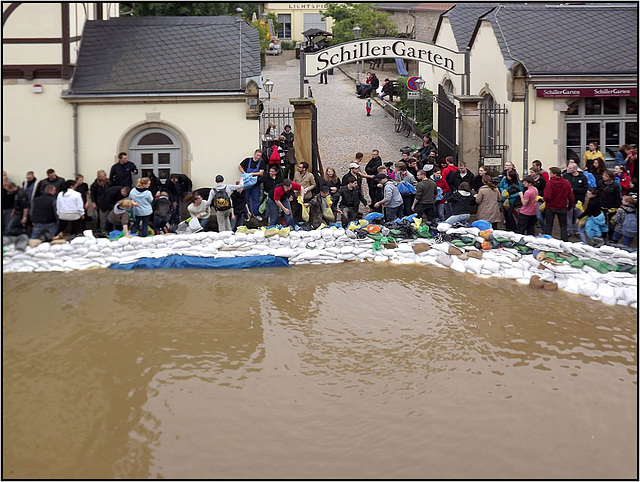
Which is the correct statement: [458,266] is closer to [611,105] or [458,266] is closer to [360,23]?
[611,105]

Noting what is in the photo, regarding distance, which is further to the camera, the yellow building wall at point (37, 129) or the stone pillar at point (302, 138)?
the stone pillar at point (302, 138)

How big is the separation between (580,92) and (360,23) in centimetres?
2872

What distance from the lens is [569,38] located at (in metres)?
20.0

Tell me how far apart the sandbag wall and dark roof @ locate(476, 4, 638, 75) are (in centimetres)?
551

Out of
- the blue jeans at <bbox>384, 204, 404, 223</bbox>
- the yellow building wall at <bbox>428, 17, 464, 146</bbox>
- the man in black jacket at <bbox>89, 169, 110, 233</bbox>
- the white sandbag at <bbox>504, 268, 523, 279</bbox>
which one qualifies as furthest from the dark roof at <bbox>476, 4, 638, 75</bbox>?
the man in black jacket at <bbox>89, 169, 110, 233</bbox>

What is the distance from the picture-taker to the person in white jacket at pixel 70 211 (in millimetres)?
15344

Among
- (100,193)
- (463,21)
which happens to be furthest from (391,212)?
(463,21)

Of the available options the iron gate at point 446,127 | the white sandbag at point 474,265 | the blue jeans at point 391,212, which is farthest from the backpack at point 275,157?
the white sandbag at point 474,265

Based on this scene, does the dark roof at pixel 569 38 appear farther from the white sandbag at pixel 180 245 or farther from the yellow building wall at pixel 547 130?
the white sandbag at pixel 180 245

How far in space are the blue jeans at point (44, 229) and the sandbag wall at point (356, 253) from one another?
0.72ft

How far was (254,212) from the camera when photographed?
56.3ft

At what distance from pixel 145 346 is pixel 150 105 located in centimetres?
772

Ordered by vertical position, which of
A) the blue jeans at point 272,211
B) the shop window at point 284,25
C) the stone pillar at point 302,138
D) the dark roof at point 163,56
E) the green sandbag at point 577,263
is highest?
the shop window at point 284,25

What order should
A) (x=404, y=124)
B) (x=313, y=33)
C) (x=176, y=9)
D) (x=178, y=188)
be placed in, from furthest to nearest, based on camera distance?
(x=313, y=33) → (x=176, y=9) → (x=404, y=124) → (x=178, y=188)
